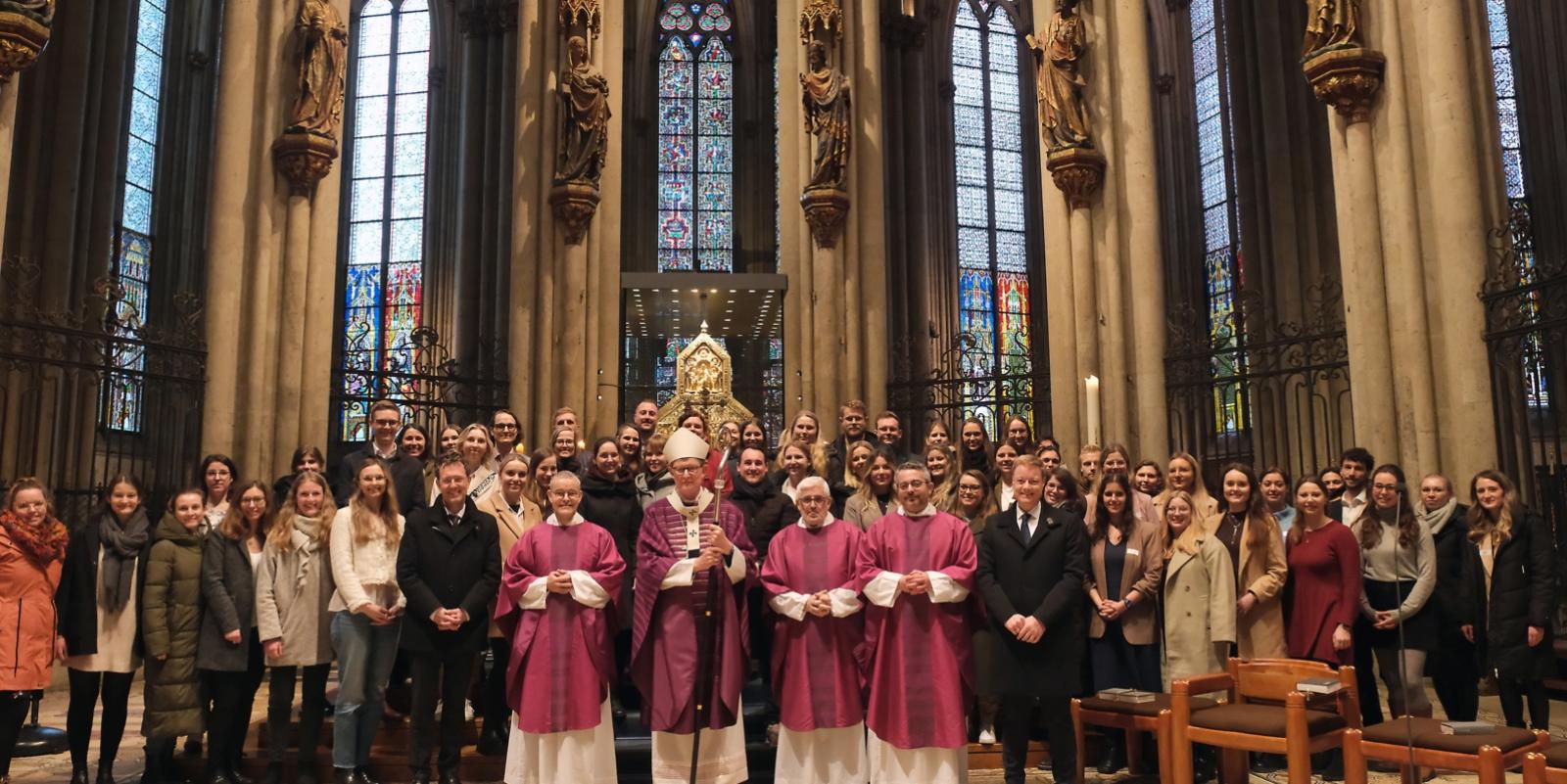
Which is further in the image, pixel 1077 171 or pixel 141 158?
pixel 141 158

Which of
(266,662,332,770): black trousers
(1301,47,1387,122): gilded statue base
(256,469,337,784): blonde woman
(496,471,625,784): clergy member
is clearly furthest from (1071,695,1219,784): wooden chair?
(1301,47,1387,122): gilded statue base

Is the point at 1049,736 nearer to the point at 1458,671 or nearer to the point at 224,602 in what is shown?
the point at 1458,671

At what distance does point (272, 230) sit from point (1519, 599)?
10506 millimetres

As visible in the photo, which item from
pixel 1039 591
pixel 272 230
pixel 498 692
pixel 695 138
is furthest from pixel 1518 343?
pixel 695 138

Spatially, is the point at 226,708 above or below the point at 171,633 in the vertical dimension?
below

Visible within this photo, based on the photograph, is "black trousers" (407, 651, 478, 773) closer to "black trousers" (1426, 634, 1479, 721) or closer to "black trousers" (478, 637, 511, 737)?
"black trousers" (478, 637, 511, 737)

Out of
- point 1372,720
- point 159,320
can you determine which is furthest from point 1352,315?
point 159,320

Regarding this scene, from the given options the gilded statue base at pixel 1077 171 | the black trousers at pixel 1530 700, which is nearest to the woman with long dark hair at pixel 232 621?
the black trousers at pixel 1530 700

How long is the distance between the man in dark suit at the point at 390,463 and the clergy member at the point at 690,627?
6.91ft

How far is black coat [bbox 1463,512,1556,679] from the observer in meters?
7.15

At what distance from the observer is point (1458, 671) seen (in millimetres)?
7289

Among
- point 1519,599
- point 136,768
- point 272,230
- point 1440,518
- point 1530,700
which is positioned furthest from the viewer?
point 272,230

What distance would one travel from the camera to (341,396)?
12.7 m

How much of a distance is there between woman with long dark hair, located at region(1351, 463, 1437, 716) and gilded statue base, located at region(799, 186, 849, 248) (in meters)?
8.01
